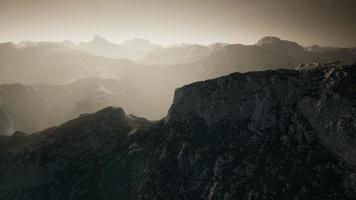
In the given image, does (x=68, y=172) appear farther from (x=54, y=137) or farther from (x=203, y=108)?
(x=203, y=108)

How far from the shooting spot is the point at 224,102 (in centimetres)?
9806

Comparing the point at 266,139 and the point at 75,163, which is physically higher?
the point at 266,139

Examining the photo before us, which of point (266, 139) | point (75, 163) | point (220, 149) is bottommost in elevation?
point (75, 163)

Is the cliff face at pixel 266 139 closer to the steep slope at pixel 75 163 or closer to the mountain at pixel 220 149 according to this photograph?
the mountain at pixel 220 149

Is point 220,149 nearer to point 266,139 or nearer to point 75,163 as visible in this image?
point 266,139

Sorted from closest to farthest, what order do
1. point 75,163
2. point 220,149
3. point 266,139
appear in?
point 266,139, point 220,149, point 75,163

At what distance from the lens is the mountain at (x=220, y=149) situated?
7444 cm

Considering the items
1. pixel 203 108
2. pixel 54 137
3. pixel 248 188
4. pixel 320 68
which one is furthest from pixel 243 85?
pixel 54 137

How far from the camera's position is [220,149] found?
3529 inches

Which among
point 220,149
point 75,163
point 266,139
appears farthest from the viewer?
point 75,163

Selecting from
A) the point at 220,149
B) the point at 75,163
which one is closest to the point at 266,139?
the point at 220,149

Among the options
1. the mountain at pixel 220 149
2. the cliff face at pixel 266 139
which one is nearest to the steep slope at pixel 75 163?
the mountain at pixel 220 149

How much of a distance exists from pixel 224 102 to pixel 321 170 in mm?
33675

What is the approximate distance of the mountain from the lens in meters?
74.4
